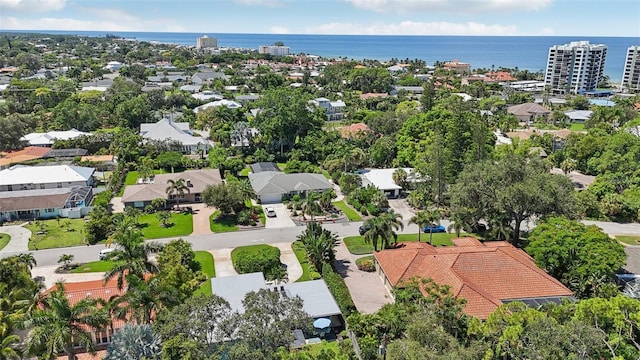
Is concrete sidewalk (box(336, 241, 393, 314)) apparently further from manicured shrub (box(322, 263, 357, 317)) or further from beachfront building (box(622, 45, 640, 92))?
beachfront building (box(622, 45, 640, 92))

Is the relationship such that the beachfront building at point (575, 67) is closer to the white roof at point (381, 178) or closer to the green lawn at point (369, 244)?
the white roof at point (381, 178)

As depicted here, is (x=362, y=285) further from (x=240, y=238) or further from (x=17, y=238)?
(x=17, y=238)

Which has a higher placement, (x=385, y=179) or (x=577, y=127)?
(x=577, y=127)

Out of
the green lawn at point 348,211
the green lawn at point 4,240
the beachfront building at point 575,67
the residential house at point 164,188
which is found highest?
the beachfront building at point 575,67

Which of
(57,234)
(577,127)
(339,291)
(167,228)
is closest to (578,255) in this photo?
(339,291)

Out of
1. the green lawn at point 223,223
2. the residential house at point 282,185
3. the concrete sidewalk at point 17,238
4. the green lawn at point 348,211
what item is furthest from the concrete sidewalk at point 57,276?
the green lawn at point 348,211

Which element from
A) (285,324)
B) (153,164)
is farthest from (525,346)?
(153,164)

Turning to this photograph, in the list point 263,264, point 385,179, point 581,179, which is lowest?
point 263,264
